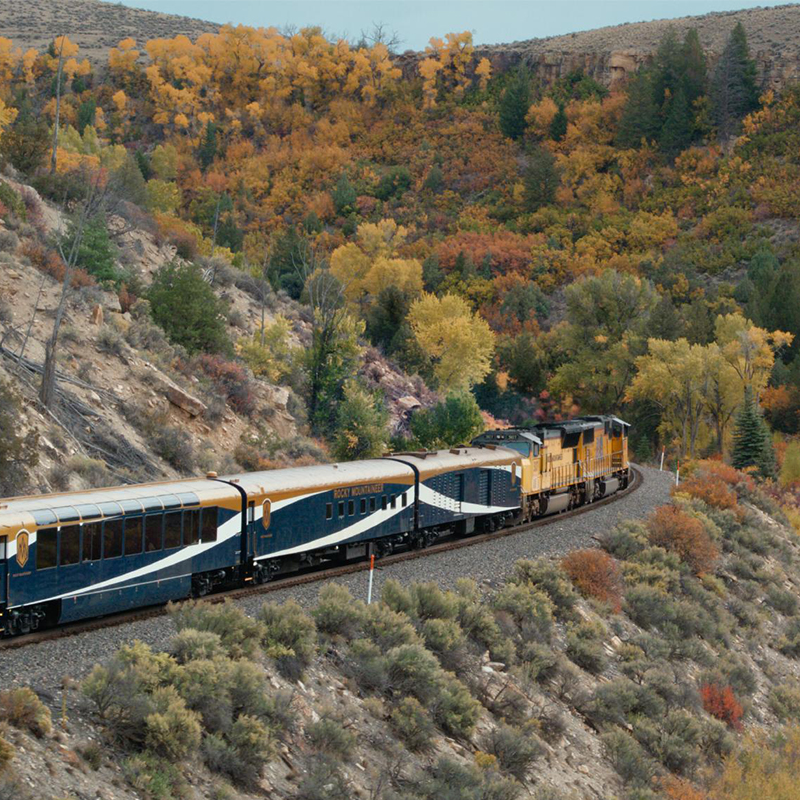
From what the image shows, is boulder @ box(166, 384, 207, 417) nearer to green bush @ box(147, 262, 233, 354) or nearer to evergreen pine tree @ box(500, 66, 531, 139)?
green bush @ box(147, 262, 233, 354)

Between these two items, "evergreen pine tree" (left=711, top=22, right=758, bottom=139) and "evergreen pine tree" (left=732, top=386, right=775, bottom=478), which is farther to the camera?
"evergreen pine tree" (left=711, top=22, right=758, bottom=139)

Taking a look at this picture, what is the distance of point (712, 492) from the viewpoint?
42.0 meters

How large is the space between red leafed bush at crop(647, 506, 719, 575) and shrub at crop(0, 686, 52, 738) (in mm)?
22913

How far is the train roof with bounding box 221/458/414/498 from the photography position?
22.6 metres

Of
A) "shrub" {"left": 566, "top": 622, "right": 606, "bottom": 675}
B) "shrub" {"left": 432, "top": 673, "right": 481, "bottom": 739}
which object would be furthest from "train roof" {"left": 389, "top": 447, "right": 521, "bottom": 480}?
"shrub" {"left": 432, "top": 673, "right": 481, "bottom": 739}

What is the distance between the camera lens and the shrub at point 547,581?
A: 24.4 metres

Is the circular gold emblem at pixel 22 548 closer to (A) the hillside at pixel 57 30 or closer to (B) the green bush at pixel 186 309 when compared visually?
(B) the green bush at pixel 186 309

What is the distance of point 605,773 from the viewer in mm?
18391

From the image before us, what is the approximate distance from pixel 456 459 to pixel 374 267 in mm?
56093

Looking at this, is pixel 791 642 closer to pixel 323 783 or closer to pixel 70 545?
pixel 323 783

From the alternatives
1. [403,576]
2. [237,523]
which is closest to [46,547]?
[237,523]

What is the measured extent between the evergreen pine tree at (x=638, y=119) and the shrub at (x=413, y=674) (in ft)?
372

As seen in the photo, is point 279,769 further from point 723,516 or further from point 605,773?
point 723,516

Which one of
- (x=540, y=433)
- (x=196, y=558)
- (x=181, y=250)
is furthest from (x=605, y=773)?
(x=181, y=250)
